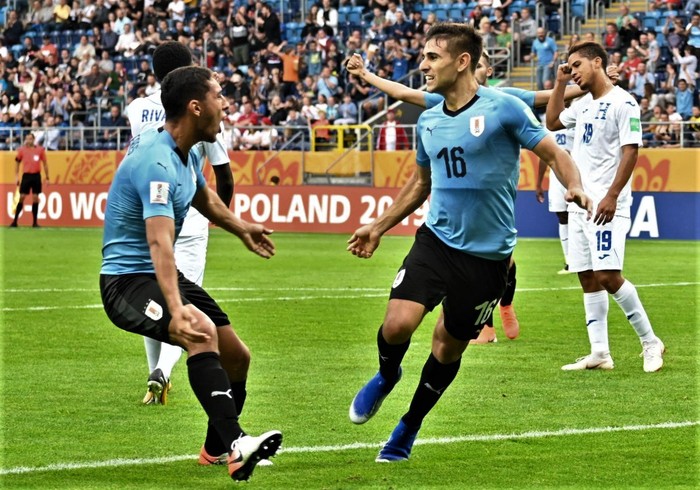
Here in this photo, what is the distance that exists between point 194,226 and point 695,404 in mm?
3468

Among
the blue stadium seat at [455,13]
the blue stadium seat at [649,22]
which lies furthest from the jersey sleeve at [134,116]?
the blue stadium seat at [455,13]

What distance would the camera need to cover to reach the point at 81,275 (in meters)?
19.8

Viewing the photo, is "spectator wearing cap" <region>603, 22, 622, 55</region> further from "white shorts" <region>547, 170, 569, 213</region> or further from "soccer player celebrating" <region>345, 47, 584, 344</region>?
"soccer player celebrating" <region>345, 47, 584, 344</region>

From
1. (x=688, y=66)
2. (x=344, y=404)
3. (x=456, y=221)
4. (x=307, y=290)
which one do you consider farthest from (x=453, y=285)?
(x=688, y=66)

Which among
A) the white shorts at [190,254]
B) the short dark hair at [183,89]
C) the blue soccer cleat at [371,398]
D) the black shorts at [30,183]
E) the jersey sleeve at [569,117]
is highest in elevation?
the short dark hair at [183,89]

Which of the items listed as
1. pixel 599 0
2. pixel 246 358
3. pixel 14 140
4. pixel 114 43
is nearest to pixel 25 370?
pixel 246 358

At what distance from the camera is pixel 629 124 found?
1024cm

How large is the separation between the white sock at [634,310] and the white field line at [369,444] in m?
2.36

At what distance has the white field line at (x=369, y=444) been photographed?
6938 mm

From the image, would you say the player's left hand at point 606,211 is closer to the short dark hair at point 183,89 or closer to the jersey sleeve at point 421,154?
the jersey sleeve at point 421,154

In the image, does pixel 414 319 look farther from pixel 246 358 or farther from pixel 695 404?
pixel 695 404

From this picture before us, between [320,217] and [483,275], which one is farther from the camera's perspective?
[320,217]

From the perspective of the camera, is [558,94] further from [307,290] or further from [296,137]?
[296,137]

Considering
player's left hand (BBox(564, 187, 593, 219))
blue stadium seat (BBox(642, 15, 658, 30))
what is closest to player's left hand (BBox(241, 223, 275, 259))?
player's left hand (BBox(564, 187, 593, 219))
